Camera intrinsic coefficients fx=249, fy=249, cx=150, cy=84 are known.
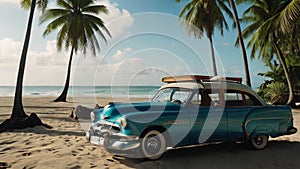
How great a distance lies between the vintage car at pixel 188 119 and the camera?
14.7 feet

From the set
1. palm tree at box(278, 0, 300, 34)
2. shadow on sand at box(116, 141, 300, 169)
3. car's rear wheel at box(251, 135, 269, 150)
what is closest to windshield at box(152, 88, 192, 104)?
shadow on sand at box(116, 141, 300, 169)

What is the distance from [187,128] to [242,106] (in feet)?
5.11

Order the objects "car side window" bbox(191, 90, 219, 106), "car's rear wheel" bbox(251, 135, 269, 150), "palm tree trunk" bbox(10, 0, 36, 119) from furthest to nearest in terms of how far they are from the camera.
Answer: "palm tree trunk" bbox(10, 0, 36, 119)
"car's rear wheel" bbox(251, 135, 269, 150)
"car side window" bbox(191, 90, 219, 106)

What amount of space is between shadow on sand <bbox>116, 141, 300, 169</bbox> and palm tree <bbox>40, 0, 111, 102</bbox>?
18.9m

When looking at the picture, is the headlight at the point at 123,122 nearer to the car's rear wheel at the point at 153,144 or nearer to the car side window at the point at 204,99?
the car's rear wheel at the point at 153,144

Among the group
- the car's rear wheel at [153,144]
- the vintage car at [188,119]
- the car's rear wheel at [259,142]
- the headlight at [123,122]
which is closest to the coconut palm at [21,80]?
the vintage car at [188,119]

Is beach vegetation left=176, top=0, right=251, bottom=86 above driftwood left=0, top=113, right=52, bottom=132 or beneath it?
above

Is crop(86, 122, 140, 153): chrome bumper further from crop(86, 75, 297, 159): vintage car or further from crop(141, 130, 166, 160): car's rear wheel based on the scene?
crop(141, 130, 166, 160): car's rear wheel

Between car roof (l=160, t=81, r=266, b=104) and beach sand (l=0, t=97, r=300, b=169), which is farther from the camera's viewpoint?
car roof (l=160, t=81, r=266, b=104)

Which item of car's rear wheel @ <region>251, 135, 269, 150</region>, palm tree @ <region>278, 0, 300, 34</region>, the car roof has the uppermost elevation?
palm tree @ <region>278, 0, 300, 34</region>

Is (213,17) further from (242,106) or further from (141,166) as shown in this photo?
(141,166)

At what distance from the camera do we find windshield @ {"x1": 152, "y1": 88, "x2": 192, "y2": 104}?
5176 mm

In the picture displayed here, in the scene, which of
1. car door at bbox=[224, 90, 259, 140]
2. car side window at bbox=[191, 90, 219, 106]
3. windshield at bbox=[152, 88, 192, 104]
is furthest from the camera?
car door at bbox=[224, 90, 259, 140]

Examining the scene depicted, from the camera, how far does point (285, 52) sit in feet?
93.4
